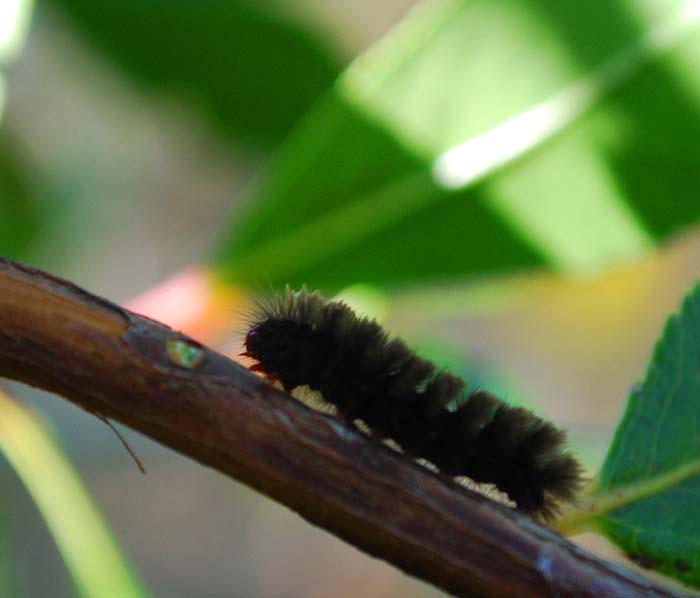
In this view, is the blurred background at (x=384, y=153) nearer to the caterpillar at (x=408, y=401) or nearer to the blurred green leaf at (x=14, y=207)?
the blurred green leaf at (x=14, y=207)

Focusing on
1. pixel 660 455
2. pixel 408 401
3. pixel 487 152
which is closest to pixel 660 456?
pixel 660 455

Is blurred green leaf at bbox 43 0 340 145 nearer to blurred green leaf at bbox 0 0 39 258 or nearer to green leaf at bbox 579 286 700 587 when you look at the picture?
blurred green leaf at bbox 0 0 39 258

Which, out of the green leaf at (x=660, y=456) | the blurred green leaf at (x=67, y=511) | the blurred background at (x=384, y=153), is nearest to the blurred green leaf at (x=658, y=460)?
the green leaf at (x=660, y=456)

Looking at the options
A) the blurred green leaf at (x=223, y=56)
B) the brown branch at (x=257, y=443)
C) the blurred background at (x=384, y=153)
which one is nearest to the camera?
the brown branch at (x=257, y=443)

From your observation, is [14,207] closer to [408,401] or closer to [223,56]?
[223,56]

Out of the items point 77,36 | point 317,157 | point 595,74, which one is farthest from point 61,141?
point 595,74

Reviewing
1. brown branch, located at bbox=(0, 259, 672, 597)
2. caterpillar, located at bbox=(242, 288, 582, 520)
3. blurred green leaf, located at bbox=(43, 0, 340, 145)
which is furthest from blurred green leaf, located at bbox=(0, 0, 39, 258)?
brown branch, located at bbox=(0, 259, 672, 597)

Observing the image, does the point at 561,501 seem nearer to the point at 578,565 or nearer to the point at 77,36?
the point at 578,565
